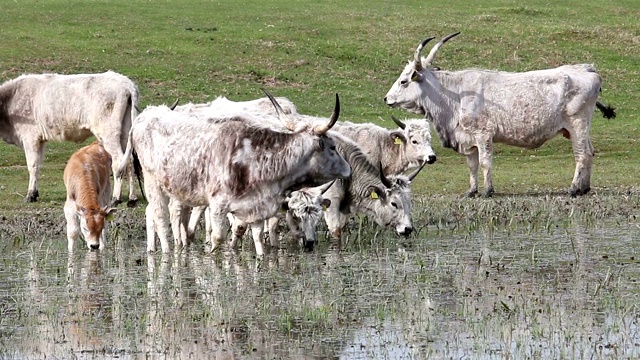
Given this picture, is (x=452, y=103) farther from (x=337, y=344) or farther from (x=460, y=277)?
(x=337, y=344)

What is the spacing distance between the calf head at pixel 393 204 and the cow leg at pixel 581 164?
4629mm

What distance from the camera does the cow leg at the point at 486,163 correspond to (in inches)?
733

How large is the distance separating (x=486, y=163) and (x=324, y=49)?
16.2 metres

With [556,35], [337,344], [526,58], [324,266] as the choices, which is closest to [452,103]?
[324,266]

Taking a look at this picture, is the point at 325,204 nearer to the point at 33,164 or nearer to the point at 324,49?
the point at 33,164

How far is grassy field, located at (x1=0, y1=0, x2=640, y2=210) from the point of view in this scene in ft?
82.1

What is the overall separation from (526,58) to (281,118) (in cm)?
2245

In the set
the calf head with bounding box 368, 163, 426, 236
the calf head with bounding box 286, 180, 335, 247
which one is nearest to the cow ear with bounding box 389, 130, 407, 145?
the calf head with bounding box 368, 163, 426, 236

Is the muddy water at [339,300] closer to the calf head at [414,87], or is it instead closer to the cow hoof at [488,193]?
the cow hoof at [488,193]

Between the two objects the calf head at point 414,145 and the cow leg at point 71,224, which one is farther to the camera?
the calf head at point 414,145

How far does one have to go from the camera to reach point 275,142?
12.9 m

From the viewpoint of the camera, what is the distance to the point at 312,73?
105ft

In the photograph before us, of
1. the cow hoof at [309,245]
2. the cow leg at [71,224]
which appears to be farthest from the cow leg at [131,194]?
the cow hoof at [309,245]

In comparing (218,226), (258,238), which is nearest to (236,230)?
(258,238)
